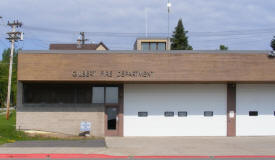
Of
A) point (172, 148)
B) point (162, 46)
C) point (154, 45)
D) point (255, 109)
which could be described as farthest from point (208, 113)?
point (154, 45)

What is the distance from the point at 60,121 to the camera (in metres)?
23.1

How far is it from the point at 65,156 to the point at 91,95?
28.3 feet

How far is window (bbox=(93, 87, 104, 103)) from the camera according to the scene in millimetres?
23812

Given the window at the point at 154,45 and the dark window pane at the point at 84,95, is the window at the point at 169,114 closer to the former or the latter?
the dark window pane at the point at 84,95

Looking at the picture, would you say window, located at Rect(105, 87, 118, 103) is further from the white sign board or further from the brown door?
the white sign board

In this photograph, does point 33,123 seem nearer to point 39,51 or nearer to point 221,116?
point 39,51

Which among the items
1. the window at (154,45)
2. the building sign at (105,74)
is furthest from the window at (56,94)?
the window at (154,45)

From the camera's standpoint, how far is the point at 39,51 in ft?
72.4

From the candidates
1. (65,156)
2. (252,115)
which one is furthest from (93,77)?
(252,115)

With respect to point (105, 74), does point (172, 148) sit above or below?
below

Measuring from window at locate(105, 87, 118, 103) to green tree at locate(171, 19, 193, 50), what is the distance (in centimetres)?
3775

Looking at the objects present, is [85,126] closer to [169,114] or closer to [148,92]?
[148,92]

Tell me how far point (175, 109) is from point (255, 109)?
5.21 meters

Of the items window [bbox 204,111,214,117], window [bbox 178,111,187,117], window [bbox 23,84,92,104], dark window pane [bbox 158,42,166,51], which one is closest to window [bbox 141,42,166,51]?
dark window pane [bbox 158,42,166,51]
